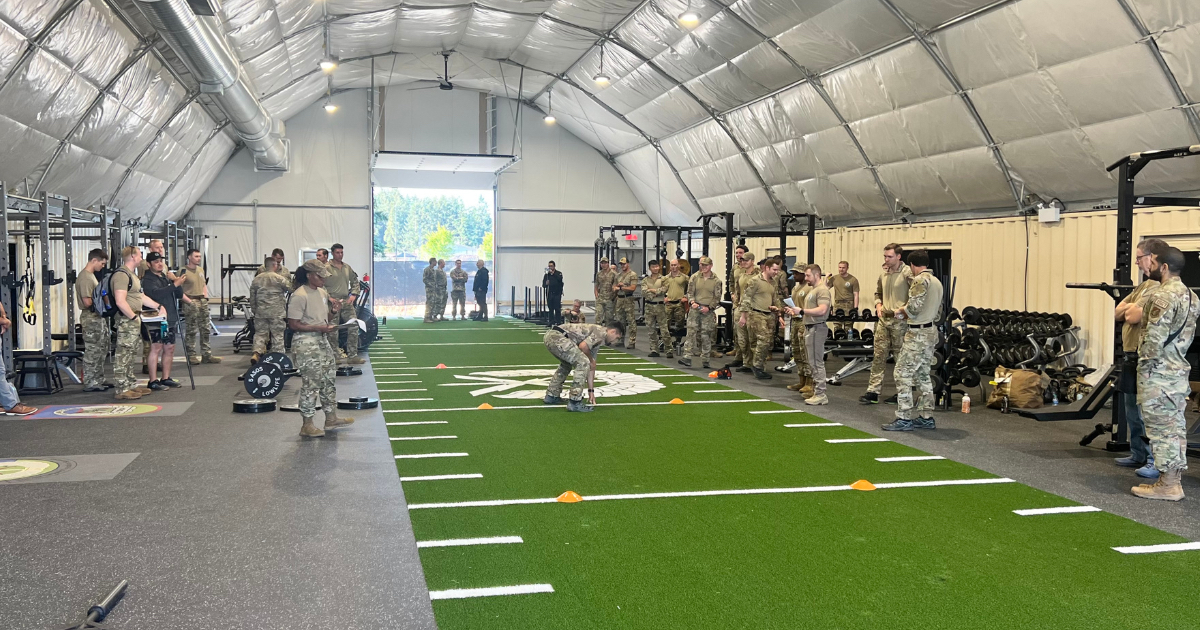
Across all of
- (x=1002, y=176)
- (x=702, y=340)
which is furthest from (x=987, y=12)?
(x=702, y=340)

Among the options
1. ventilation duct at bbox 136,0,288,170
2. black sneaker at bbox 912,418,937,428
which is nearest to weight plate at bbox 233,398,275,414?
ventilation duct at bbox 136,0,288,170

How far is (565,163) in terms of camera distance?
29359 mm

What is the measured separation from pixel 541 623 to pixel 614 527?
157cm

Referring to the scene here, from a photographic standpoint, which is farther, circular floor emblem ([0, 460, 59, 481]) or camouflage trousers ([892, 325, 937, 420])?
camouflage trousers ([892, 325, 937, 420])

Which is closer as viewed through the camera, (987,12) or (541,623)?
(541,623)

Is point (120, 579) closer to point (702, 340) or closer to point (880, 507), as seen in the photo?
point (880, 507)

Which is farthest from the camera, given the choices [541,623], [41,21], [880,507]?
[41,21]

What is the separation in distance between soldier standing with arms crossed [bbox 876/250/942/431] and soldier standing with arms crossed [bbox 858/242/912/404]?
3.06 ft

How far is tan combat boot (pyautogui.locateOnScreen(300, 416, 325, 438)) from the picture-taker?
A: 8336 millimetres

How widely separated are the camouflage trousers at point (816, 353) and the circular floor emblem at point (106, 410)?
25.5 ft

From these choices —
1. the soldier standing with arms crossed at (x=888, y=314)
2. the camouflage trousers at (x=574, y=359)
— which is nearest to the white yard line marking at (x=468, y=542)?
the camouflage trousers at (x=574, y=359)

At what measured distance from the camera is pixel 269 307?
12.9m

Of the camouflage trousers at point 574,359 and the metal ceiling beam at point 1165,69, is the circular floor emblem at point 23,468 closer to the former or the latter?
the camouflage trousers at point 574,359

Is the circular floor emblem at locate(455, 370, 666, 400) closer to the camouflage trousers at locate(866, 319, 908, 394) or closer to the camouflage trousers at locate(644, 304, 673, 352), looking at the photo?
the camouflage trousers at locate(644, 304, 673, 352)
